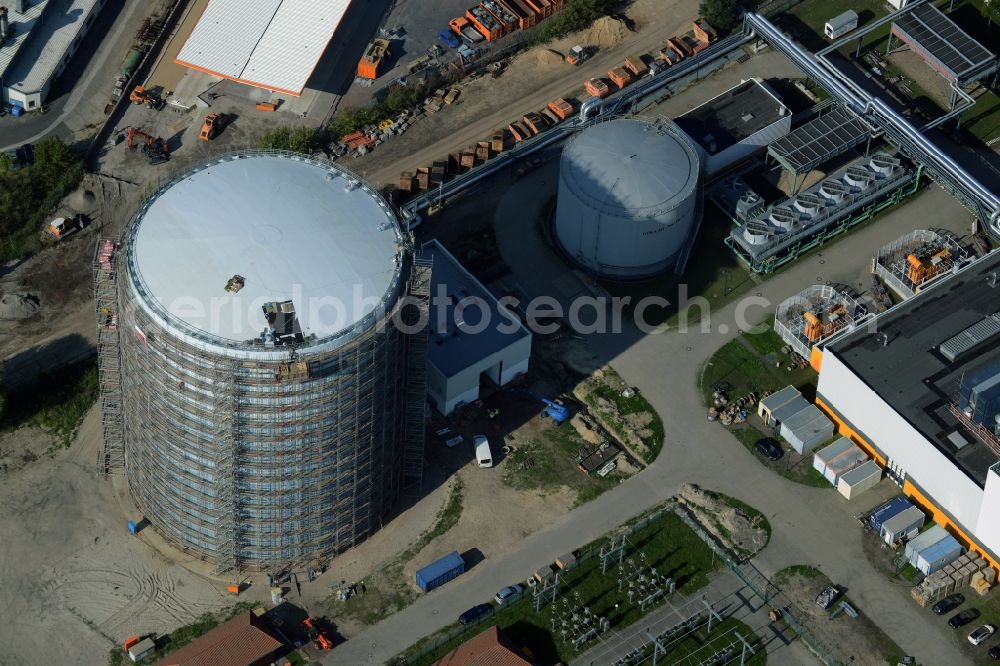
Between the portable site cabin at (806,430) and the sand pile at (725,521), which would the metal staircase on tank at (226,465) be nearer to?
the sand pile at (725,521)

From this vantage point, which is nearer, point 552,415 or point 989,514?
point 989,514

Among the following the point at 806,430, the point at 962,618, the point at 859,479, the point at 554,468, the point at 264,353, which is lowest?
the point at 554,468

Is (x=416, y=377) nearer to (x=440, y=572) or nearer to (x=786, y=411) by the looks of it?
(x=440, y=572)

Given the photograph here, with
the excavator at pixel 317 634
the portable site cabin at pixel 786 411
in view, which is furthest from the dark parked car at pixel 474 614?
the portable site cabin at pixel 786 411

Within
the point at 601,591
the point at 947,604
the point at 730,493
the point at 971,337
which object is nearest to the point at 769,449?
the point at 730,493

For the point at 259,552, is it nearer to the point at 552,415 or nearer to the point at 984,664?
the point at 552,415

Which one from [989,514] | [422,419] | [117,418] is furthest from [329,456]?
[989,514]
